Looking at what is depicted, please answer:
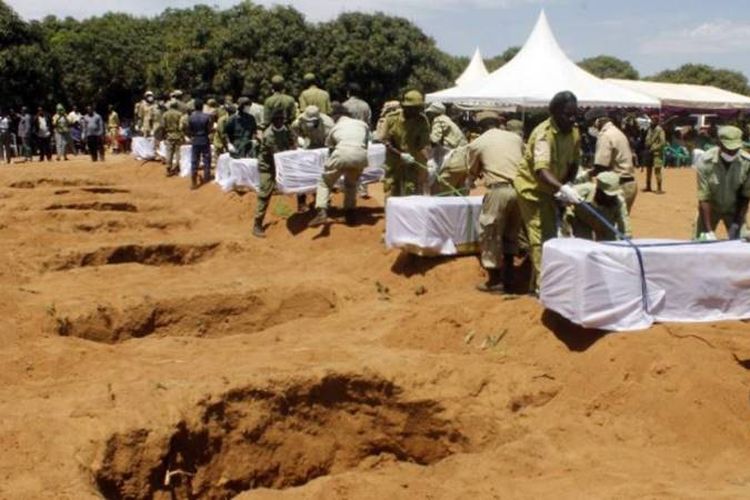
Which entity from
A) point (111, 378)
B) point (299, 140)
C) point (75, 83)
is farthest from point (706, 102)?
point (111, 378)

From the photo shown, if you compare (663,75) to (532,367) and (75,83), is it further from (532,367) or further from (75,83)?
(532,367)

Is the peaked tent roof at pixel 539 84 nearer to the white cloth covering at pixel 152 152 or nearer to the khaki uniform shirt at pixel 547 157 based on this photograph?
the white cloth covering at pixel 152 152

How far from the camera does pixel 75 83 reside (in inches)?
1281

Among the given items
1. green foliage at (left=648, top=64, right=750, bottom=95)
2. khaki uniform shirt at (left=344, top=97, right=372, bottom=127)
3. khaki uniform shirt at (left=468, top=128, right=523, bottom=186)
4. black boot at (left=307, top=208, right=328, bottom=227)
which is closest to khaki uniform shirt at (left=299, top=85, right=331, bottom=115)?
khaki uniform shirt at (left=344, top=97, right=372, bottom=127)

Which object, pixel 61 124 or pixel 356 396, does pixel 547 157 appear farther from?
pixel 61 124

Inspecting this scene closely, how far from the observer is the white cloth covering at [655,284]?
20.5 feet

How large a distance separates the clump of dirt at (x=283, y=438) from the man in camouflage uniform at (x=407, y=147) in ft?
14.8

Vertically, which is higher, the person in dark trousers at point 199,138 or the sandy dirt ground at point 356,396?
the person in dark trousers at point 199,138

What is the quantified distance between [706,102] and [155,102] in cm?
1752

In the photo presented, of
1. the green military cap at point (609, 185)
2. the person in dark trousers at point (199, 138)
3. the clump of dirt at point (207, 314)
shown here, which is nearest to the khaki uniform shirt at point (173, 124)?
the person in dark trousers at point (199, 138)

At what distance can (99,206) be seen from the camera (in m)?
15.2

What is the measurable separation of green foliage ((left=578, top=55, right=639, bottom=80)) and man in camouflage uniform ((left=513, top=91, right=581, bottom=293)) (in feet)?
186

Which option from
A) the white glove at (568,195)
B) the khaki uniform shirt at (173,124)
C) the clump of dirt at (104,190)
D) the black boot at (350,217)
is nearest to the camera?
the white glove at (568,195)

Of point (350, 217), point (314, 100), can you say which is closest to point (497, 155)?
point (350, 217)
